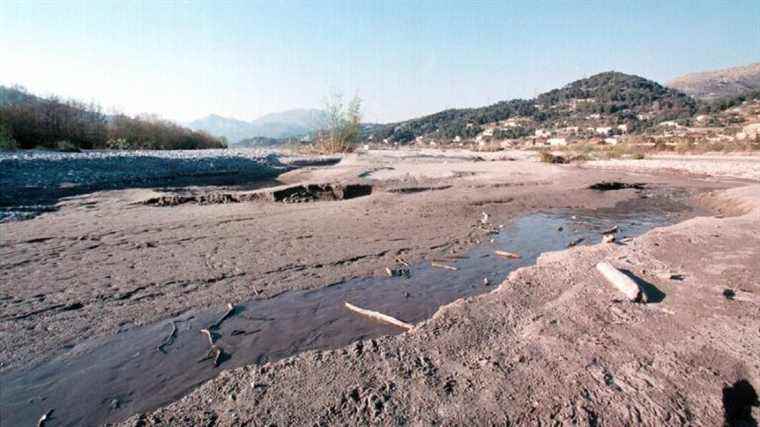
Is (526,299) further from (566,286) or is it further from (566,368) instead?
(566,368)

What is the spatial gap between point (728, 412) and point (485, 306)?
68.7 inches

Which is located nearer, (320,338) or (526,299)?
(320,338)

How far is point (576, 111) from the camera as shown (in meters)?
89.9

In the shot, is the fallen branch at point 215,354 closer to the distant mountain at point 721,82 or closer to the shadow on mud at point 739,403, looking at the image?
the shadow on mud at point 739,403

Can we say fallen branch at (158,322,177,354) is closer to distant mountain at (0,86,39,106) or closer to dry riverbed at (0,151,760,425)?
dry riverbed at (0,151,760,425)

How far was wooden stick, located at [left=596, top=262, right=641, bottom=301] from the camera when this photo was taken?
368 centimetres

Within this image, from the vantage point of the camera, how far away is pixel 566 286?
13.4 ft

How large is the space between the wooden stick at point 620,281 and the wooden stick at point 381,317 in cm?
207

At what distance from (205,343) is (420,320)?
74.7 inches

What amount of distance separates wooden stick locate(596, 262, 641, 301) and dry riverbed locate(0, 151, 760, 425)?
12cm

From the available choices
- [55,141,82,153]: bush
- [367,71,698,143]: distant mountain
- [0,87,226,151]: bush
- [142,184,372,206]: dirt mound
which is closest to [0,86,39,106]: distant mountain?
[0,87,226,151]: bush

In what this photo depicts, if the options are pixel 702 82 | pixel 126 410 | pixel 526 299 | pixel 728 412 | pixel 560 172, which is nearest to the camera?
pixel 728 412

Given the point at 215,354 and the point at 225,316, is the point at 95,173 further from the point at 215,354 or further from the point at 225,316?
the point at 215,354

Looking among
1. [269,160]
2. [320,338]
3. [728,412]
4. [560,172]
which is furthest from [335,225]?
[269,160]
